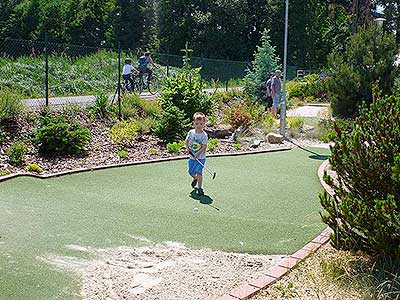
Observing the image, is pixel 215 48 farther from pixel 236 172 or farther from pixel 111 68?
pixel 236 172

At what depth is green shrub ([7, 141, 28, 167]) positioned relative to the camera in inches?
342

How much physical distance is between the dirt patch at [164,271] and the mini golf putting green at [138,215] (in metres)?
0.18

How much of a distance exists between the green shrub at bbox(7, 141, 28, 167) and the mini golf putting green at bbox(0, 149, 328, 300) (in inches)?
38.8

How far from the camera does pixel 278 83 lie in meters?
15.8

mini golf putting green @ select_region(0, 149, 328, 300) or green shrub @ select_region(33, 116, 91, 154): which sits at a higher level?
green shrub @ select_region(33, 116, 91, 154)

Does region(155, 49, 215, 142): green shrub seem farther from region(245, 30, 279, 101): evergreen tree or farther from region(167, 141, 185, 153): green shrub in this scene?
region(245, 30, 279, 101): evergreen tree

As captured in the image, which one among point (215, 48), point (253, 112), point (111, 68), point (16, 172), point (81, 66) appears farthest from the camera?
point (215, 48)

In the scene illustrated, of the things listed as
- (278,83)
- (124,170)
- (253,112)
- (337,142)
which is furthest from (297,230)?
(278,83)

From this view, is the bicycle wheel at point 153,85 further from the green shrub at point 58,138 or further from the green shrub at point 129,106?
the green shrub at point 58,138

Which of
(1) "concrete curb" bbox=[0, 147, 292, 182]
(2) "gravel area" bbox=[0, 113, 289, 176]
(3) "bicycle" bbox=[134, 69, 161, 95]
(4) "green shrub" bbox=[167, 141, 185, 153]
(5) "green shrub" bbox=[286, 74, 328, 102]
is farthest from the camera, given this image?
(5) "green shrub" bbox=[286, 74, 328, 102]

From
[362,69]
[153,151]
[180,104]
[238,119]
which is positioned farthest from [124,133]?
[362,69]

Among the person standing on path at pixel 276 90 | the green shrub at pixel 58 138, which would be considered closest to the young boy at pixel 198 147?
the green shrub at pixel 58 138

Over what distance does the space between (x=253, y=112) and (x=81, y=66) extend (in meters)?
7.54

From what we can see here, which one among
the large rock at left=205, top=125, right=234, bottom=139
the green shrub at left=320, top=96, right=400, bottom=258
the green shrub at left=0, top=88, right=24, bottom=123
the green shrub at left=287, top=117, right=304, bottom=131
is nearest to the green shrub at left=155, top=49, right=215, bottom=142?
the large rock at left=205, top=125, right=234, bottom=139
